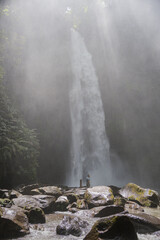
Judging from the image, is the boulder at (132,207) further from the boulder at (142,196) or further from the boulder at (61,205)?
the boulder at (61,205)

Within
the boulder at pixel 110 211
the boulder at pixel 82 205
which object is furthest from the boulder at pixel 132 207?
the boulder at pixel 82 205

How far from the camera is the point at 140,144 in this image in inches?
859

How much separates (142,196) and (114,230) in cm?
546

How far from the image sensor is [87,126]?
20594mm

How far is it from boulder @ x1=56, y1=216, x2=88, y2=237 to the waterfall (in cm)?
1386

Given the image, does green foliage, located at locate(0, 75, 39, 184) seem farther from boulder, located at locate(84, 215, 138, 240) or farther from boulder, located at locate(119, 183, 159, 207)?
boulder, located at locate(84, 215, 138, 240)

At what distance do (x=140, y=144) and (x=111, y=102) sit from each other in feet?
20.3

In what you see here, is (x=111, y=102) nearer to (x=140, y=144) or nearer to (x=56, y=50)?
(x=140, y=144)

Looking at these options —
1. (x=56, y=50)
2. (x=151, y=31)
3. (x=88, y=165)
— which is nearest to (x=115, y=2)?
(x=151, y=31)

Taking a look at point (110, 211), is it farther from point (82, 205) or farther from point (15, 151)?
A: point (15, 151)

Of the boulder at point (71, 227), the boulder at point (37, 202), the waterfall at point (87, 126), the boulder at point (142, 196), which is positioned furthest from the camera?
the waterfall at point (87, 126)

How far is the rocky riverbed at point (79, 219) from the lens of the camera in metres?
3.49

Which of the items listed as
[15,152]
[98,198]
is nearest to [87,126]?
[15,152]

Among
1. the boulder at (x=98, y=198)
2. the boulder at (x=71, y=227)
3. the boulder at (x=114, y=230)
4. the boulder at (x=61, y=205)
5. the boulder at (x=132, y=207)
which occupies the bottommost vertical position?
the boulder at (x=132, y=207)
